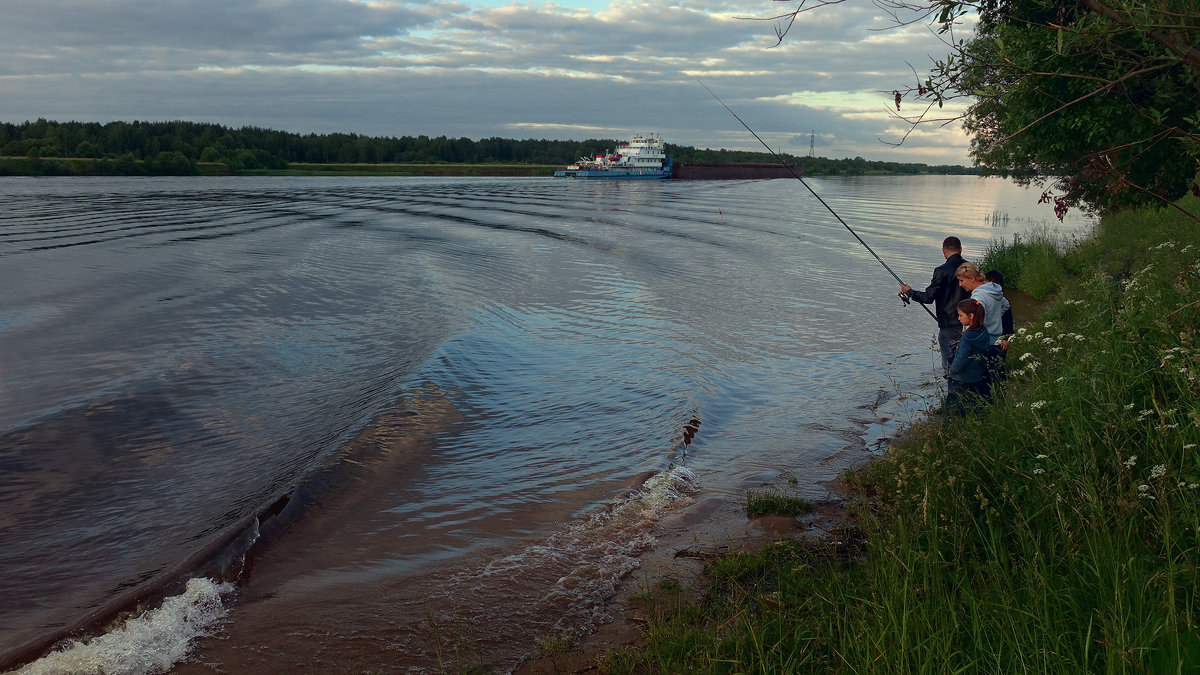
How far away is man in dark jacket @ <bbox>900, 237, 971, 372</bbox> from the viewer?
28.9 feet

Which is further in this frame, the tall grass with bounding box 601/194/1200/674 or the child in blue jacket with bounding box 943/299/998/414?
the child in blue jacket with bounding box 943/299/998/414

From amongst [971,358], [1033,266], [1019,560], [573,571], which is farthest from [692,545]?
[1033,266]

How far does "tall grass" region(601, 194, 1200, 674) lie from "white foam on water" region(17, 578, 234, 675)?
120 inches

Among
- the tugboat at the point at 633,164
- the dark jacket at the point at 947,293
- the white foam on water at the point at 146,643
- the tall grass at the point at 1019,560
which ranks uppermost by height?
the tugboat at the point at 633,164

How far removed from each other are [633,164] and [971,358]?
11699 cm

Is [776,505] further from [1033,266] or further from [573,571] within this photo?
[1033,266]

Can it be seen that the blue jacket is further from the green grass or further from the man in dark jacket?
the green grass

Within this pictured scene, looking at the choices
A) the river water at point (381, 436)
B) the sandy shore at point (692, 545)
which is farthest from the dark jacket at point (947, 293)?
the sandy shore at point (692, 545)

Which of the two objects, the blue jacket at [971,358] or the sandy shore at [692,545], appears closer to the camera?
the sandy shore at [692,545]

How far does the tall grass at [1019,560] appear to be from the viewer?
3.30 m

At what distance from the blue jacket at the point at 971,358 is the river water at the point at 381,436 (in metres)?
1.74

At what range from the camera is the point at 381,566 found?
245 inches

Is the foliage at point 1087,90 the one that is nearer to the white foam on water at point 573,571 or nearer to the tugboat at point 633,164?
the white foam on water at point 573,571

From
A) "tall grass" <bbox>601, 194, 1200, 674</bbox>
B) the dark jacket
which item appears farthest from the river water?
the dark jacket
